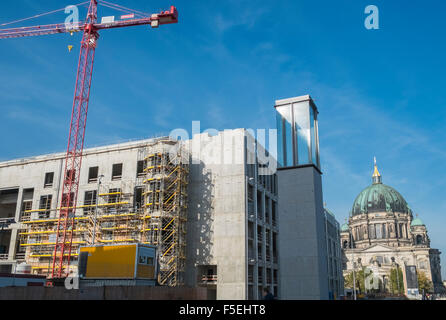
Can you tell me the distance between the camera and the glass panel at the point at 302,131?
14.6 m

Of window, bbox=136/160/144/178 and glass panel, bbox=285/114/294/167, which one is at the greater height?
window, bbox=136/160/144/178

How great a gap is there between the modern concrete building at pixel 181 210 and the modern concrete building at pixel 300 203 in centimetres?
3917

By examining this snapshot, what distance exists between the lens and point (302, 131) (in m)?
14.8

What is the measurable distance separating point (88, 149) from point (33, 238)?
52.5ft

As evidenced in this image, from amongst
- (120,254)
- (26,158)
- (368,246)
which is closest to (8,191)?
(26,158)

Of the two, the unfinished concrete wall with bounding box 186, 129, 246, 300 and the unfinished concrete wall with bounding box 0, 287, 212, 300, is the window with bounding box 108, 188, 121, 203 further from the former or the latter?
the unfinished concrete wall with bounding box 0, 287, 212, 300

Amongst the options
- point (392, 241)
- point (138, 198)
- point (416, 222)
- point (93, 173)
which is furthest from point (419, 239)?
point (93, 173)

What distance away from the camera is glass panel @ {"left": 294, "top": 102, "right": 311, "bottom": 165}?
1463 centimetres

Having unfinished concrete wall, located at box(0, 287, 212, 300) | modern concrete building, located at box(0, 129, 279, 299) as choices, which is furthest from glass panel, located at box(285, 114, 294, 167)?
modern concrete building, located at box(0, 129, 279, 299)

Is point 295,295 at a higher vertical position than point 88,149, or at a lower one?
lower

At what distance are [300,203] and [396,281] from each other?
5973 inches

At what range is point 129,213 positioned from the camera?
56031 mm
